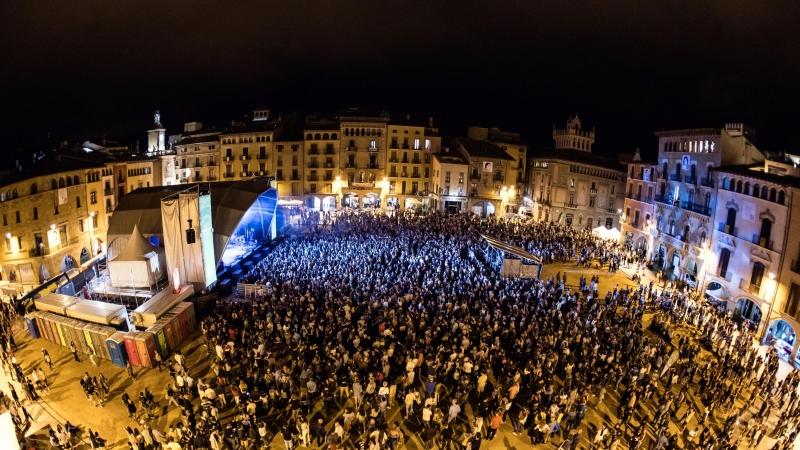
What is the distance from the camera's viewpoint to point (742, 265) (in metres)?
27.5

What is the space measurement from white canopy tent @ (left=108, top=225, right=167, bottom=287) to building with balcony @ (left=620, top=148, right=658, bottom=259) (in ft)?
114

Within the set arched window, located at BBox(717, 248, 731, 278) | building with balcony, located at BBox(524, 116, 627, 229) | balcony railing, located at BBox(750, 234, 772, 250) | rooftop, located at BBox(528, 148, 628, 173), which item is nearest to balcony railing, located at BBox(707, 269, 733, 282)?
arched window, located at BBox(717, 248, 731, 278)

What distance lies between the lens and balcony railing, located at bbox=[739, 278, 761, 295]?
2595cm

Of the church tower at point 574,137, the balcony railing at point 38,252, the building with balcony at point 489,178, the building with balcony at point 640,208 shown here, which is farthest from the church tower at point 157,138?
the building with balcony at point 640,208

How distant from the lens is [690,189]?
33344mm

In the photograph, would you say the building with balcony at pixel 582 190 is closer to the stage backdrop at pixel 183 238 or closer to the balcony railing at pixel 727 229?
the balcony railing at pixel 727 229

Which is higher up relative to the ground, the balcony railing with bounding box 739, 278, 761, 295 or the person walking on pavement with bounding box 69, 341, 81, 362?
the balcony railing with bounding box 739, 278, 761, 295

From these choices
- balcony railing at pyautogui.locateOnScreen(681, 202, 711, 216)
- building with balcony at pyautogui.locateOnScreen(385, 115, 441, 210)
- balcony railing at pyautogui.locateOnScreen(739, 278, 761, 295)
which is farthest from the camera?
building with balcony at pyautogui.locateOnScreen(385, 115, 441, 210)

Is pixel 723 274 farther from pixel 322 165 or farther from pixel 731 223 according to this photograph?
pixel 322 165

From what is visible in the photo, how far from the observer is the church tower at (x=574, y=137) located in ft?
205

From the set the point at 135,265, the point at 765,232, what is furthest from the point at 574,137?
the point at 135,265

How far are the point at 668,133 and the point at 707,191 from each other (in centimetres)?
665

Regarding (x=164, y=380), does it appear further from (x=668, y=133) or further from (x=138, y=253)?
(x=668, y=133)

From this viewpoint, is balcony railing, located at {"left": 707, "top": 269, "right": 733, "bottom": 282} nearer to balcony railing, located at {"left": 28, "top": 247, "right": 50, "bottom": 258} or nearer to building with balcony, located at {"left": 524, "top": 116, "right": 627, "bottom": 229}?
building with balcony, located at {"left": 524, "top": 116, "right": 627, "bottom": 229}
